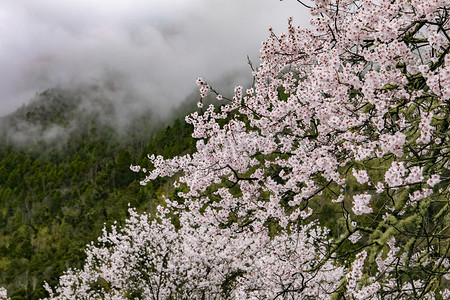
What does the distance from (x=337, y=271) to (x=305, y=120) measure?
10.8 m

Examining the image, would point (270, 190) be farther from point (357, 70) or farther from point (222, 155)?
point (357, 70)

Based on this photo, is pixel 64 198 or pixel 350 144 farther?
pixel 64 198

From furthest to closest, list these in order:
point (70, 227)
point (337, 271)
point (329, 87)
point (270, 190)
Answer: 1. point (70, 227)
2. point (337, 271)
3. point (270, 190)
4. point (329, 87)

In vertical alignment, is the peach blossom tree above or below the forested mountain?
below

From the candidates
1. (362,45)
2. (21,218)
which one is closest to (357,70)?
(362,45)

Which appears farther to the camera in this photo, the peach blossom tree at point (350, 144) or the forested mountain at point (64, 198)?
the forested mountain at point (64, 198)

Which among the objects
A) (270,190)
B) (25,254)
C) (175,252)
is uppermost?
(25,254)

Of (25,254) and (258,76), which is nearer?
(258,76)

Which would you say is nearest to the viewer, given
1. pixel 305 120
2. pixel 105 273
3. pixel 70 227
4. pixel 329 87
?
pixel 329 87

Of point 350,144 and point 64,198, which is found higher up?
point 64,198

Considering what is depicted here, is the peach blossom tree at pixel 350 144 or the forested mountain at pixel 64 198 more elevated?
the forested mountain at pixel 64 198

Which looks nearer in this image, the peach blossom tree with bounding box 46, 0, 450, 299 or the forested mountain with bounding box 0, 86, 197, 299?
the peach blossom tree with bounding box 46, 0, 450, 299

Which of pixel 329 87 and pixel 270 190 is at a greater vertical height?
pixel 329 87

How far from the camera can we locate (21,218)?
9069 centimetres
